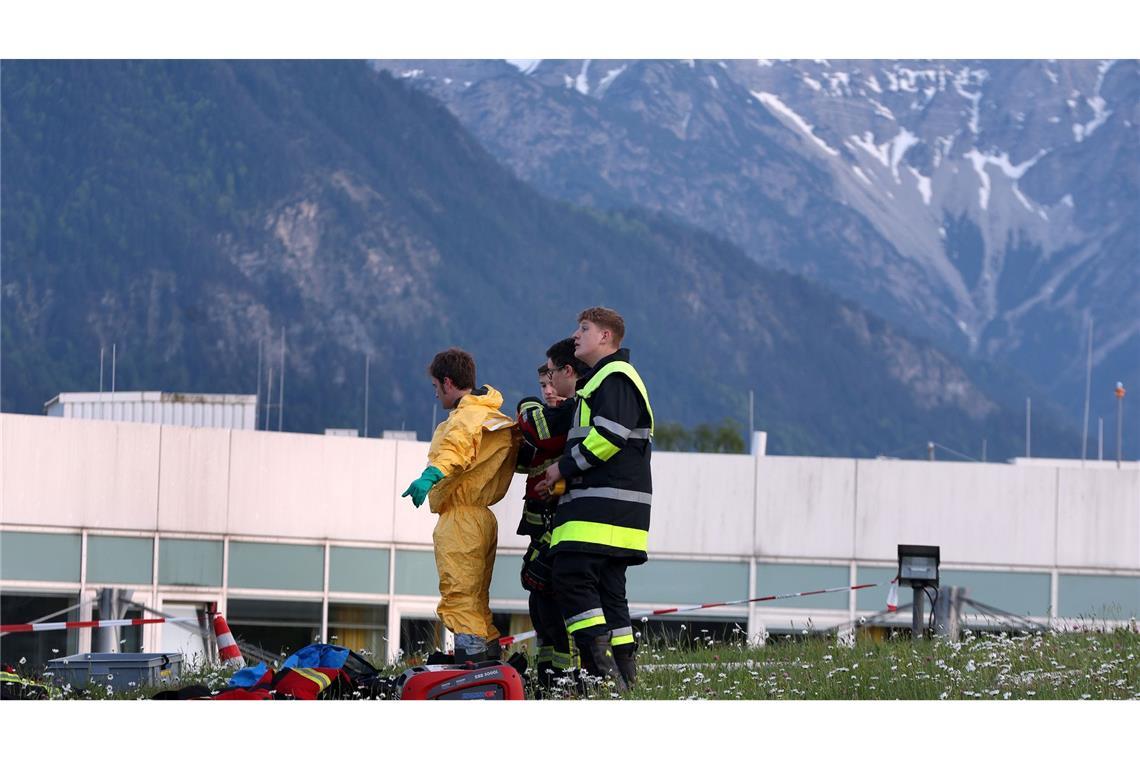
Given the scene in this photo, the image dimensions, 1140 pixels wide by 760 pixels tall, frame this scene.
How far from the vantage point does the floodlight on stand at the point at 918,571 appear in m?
13.7

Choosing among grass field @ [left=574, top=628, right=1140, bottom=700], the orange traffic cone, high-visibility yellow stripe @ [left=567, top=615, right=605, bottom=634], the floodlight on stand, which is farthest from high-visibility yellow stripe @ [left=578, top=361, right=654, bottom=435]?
the floodlight on stand

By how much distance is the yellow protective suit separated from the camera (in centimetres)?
879

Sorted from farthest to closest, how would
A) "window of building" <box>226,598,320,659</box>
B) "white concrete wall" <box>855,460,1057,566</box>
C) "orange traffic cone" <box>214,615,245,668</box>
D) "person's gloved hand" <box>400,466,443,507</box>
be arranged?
"white concrete wall" <box>855,460,1057,566</box>
"window of building" <box>226,598,320,659</box>
"orange traffic cone" <box>214,615,245,668</box>
"person's gloved hand" <box>400,466,443,507</box>

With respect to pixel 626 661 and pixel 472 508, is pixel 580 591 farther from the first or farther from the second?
pixel 472 508

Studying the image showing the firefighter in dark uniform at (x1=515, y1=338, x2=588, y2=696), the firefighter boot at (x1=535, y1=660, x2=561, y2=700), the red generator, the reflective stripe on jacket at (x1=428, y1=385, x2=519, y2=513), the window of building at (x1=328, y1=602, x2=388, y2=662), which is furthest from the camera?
the window of building at (x1=328, y1=602, x2=388, y2=662)

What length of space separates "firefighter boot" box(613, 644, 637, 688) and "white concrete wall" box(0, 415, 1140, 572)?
17.2 metres

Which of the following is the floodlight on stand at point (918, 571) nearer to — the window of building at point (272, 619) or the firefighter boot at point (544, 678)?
the firefighter boot at point (544, 678)

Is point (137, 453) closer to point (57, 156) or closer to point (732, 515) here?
point (732, 515)

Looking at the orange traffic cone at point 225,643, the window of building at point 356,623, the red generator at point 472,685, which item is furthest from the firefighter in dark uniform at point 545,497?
the window of building at point 356,623

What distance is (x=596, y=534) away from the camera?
8266mm

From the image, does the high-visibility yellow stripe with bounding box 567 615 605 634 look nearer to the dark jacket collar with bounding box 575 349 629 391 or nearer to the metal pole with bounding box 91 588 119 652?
the dark jacket collar with bounding box 575 349 629 391

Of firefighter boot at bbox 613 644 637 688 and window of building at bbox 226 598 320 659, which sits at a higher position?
firefighter boot at bbox 613 644 637 688

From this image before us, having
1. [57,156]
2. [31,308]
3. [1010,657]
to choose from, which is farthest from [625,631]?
[57,156]

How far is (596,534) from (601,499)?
0.55 ft
